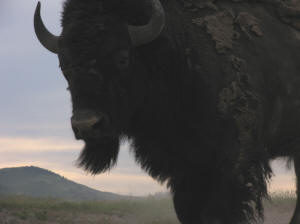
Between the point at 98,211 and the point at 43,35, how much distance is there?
5.36 metres

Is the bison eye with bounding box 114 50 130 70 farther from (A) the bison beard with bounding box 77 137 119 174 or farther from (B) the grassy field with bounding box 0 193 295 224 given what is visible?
(B) the grassy field with bounding box 0 193 295 224

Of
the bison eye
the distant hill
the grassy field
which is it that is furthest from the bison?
the distant hill

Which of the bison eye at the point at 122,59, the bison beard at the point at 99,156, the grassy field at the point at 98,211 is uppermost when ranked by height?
the bison eye at the point at 122,59

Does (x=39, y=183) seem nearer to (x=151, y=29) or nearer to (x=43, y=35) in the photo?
(x=43, y=35)

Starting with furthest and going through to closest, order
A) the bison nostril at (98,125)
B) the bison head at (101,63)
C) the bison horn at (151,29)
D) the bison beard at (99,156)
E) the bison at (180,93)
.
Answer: the bison beard at (99,156) → the bison horn at (151,29) → the bison at (180,93) → the bison head at (101,63) → the bison nostril at (98,125)

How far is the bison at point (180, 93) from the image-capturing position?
3990 mm

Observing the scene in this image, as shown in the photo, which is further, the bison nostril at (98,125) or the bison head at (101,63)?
the bison head at (101,63)

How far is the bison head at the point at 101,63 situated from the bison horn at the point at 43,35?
333 millimetres

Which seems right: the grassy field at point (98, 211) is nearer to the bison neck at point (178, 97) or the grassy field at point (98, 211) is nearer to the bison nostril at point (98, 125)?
the bison neck at point (178, 97)

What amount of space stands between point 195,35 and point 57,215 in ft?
16.2

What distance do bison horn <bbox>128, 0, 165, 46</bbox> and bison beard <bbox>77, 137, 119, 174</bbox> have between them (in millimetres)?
1113

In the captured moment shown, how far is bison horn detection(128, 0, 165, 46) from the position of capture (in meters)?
4.12

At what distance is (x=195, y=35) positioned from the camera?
4.56 metres

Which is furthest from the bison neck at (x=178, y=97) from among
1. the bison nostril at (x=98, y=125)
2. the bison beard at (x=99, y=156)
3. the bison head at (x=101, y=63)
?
the bison nostril at (x=98, y=125)
